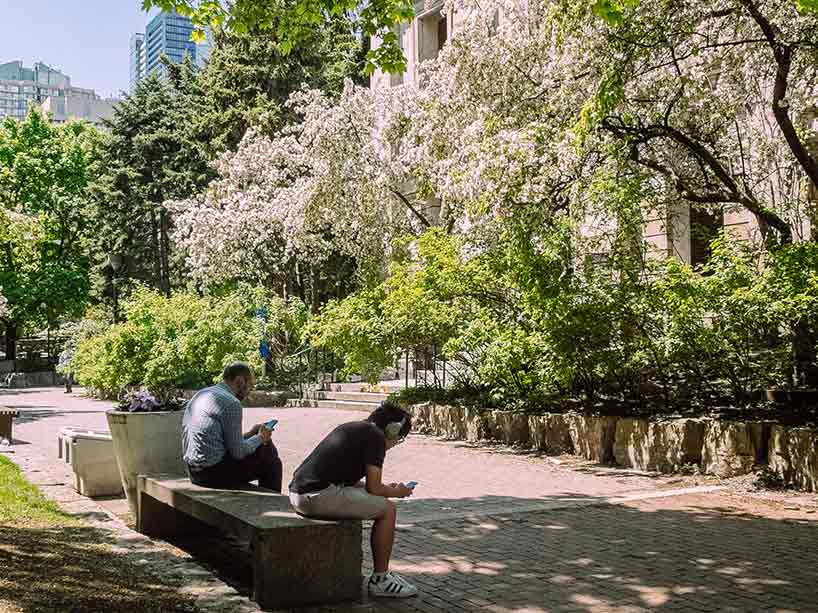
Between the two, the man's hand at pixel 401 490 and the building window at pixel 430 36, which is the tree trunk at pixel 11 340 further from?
the man's hand at pixel 401 490

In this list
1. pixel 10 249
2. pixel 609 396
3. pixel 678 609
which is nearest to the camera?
pixel 678 609

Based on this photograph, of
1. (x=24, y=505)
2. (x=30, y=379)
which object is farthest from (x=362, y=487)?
(x=30, y=379)

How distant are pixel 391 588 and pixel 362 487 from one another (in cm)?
66

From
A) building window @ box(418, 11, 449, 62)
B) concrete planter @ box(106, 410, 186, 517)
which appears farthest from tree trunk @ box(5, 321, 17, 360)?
concrete planter @ box(106, 410, 186, 517)

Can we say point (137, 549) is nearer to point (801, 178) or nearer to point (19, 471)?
point (19, 471)

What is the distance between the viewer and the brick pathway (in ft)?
18.9

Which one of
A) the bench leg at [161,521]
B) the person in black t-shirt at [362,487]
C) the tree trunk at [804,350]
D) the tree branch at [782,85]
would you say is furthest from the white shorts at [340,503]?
the tree branch at [782,85]

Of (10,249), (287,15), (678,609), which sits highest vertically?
(10,249)

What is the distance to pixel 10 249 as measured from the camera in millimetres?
50844

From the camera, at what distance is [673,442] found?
36.2 ft

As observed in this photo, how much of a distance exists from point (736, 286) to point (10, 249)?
4782 centimetres

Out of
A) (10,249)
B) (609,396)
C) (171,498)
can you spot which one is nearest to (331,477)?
(171,498)

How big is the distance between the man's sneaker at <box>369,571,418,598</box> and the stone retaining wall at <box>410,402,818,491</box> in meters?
5.57

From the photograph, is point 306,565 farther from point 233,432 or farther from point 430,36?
point 430,36
